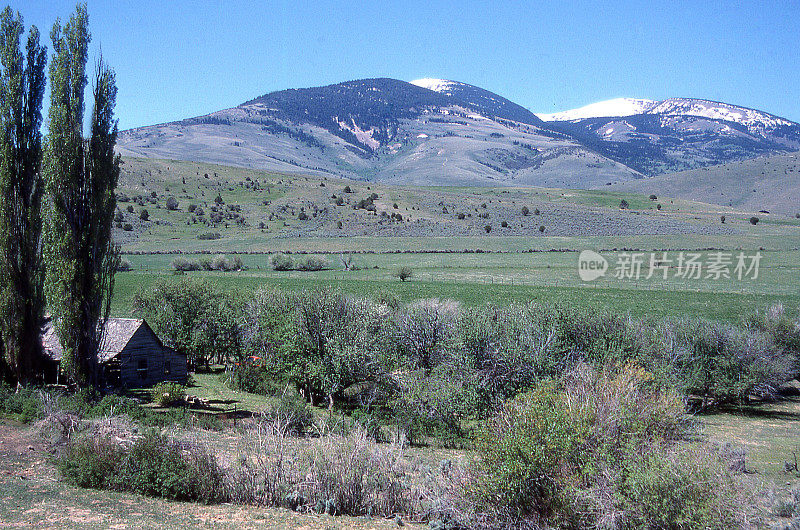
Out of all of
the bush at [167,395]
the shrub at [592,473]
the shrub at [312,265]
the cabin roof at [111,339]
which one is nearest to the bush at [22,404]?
the bush at [167,395]

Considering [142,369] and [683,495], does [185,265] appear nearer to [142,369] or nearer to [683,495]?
[142,369]

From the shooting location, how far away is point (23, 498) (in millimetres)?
13383

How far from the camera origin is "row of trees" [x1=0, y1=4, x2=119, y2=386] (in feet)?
78.6

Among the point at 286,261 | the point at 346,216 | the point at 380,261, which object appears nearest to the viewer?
the point at 286,261

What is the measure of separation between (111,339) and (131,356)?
1.51 meters

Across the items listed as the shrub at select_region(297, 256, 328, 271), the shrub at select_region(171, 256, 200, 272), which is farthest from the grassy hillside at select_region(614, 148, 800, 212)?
the shrub at select_region(171, 256, 200, 272)

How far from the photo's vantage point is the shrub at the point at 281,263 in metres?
79.3

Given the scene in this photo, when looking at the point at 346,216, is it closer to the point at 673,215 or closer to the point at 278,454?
the point at 673,215

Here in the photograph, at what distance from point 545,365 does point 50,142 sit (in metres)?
25.1

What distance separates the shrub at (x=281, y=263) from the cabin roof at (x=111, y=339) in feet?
146

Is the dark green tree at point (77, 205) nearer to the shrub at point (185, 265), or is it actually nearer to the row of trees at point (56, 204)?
the row of trees at point (56, 204)

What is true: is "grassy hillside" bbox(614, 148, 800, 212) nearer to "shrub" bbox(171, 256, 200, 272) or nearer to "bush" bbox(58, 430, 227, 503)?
"shrub" bbox(171, 256, 200, 272)

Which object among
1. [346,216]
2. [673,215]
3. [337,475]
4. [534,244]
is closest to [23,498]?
[337,475]

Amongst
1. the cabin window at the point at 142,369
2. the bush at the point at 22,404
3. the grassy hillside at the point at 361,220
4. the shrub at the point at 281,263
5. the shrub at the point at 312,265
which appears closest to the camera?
the bush at the point at 22,404
